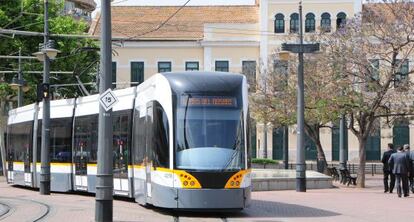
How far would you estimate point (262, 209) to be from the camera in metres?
19.7

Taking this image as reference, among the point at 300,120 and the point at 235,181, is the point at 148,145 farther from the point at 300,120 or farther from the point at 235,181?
the point at 300,120

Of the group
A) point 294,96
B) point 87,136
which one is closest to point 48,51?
point 87,136

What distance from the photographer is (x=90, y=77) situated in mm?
49906

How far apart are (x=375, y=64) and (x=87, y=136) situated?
40.8ft

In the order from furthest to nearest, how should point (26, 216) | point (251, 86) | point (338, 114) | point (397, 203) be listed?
point (251, 86) → point (338, 114) → point (397, 203) → point (26, 216)

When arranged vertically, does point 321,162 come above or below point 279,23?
below

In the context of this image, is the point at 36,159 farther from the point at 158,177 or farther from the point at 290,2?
the point at 290,2

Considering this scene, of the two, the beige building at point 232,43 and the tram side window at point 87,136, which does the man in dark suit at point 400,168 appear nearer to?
the tram side window at point 87,136

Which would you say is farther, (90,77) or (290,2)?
(290,2)

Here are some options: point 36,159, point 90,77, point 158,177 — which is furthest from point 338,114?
point 90,77

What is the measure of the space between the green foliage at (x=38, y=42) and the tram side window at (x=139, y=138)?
1990 centimetres

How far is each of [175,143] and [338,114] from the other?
14360 millimetres

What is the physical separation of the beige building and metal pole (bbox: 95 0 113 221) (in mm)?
46198

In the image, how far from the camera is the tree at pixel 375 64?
28.5 m
